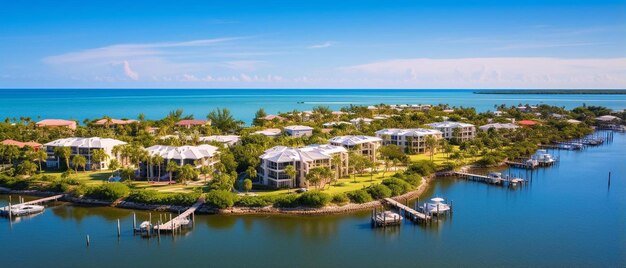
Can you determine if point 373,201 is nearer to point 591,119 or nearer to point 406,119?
point 406,119

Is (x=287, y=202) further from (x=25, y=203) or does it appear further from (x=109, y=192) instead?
(x=25, y=203)

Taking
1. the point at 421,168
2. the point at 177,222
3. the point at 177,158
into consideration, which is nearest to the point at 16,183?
the point at 177,158

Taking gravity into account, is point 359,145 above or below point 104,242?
above

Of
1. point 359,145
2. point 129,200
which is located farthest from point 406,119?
point 129,200

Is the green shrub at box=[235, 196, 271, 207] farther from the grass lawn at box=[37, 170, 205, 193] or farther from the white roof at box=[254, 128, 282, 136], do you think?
the white roof at box=[254, 128, 282, 136]

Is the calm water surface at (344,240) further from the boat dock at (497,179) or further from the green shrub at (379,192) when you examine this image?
the boat dock at (497,179)

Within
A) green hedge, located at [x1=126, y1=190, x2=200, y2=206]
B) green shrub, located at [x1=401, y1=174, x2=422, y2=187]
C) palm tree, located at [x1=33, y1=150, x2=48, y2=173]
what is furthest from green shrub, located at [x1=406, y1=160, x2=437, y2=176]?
palm tree, located at [x1=33, y1=150, x2=48, y2=173]
